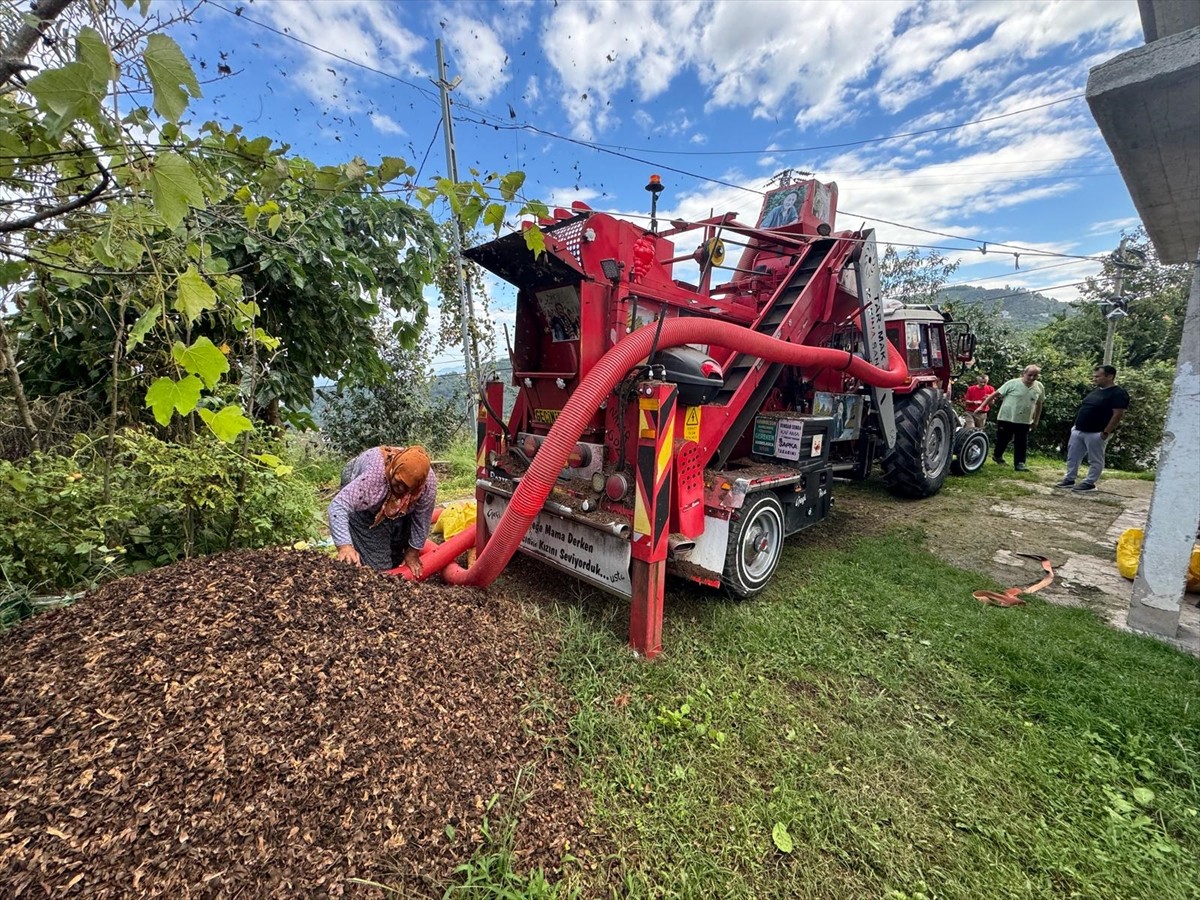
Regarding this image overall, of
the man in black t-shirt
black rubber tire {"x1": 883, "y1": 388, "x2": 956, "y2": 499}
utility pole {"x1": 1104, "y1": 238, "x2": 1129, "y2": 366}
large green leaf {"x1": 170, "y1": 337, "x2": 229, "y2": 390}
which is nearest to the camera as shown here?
large green leaf {"x1": 170, "y1": 337, "x2": 229, "y2": 390}

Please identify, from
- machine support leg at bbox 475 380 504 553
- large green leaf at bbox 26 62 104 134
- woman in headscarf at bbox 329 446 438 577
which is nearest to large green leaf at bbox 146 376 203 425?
large green leaf at bbox 26 62 104 134

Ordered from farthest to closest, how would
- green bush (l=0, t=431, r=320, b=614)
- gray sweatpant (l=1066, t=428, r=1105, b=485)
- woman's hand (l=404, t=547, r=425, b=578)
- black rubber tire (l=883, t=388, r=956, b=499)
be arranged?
1. gray sweatpant (l=1066, t=428, r=1105, b=485)
2. black rubber tire (l=883, t=388, r=956, b=499)
3. woman's hand (l=404, t=547, r=425, b=578)
4. green bush (l=0, t=431, r=320, b=614)

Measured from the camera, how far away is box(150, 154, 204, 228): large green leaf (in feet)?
2.77

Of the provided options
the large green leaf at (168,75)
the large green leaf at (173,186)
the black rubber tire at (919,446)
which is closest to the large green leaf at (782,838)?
the large green leaf at (173,186)

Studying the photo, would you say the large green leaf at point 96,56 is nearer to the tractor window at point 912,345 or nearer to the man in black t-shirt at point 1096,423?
the tractor window at point 912,345

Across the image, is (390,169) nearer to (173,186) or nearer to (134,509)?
(173,186)

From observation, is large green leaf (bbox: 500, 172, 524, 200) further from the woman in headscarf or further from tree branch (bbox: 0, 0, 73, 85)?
the woman in headscarf

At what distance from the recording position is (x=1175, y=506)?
3160mm

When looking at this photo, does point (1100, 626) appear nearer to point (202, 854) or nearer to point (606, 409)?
point (606, 409)

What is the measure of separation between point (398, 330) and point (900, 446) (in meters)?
6.13

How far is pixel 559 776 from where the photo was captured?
1.90m

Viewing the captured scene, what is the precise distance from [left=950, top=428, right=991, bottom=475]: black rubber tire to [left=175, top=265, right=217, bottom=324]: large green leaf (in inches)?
367

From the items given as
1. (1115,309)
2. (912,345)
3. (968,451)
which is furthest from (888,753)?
(1115,309)

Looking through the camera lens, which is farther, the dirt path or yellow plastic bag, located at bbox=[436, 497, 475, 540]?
yellow plastic bag, located at bbox=[436, 497, 475, 540]
